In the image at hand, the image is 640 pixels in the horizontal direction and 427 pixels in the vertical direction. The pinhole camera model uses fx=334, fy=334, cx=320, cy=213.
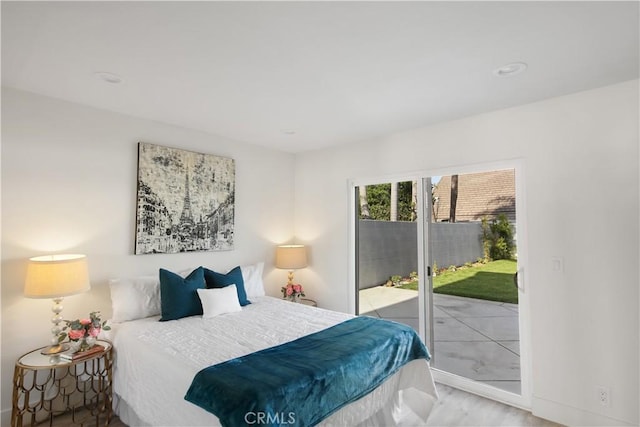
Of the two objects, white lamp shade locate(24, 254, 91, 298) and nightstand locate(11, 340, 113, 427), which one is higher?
white lamp shade locate(24, 254, 91, 298)

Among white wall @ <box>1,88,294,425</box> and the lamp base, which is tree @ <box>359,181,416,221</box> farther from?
the lamp base

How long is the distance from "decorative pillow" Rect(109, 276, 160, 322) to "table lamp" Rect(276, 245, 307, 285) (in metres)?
1.53

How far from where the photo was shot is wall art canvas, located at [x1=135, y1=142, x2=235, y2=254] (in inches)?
127

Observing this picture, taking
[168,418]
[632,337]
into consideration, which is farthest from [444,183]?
[168,418]

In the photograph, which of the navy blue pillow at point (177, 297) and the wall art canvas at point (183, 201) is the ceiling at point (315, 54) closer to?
the wall art canvas at point (183, 201)

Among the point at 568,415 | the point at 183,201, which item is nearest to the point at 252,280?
the point at 183,201

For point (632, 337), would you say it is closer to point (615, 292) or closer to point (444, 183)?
point (615, 292)

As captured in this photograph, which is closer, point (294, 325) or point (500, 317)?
point (294, 325)

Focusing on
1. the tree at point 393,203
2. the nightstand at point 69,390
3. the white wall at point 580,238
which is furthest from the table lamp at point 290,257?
the white wall at point 580,238

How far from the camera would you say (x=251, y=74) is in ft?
7.66

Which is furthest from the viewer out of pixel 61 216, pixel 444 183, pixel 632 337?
pixel 444 183

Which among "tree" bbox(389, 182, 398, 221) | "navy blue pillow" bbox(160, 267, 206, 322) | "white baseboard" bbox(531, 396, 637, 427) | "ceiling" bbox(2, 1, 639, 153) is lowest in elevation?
"white baseboard" bbox(531, 396, 637, 427)

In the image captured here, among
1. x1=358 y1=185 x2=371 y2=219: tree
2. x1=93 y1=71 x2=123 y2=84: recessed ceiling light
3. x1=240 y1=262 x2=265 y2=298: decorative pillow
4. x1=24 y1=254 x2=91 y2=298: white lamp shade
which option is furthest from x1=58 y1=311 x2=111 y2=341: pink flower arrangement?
x1=358 y1=185 x2=371 y2=219: tree

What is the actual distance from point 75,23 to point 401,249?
327 cm
